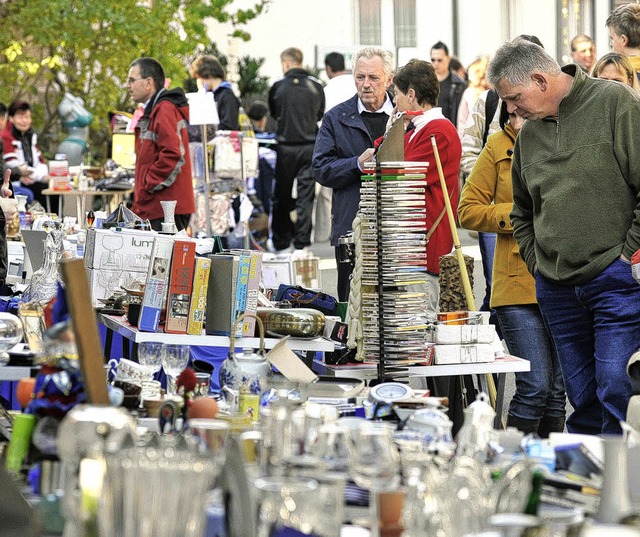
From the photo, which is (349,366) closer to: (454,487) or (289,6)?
(454,487)

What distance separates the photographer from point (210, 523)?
2.34 meters

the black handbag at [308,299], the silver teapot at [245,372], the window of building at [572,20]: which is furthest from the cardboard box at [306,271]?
the window of building at [572,20]

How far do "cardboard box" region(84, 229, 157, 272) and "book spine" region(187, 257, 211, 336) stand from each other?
993mm

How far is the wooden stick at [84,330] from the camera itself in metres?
2.57

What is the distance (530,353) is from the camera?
17.8 feet

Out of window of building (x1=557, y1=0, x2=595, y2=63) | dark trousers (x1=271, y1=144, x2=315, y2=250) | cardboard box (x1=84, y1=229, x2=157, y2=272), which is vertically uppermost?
window of building (x1=557, y1=0, x2=595, y2=63)

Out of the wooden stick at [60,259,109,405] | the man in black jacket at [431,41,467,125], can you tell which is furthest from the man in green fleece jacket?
the man in black jacket at [431,41,467,125]

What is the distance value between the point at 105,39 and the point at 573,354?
11.6 metres

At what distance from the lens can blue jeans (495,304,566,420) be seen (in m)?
5.45

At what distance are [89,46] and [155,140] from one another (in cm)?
664

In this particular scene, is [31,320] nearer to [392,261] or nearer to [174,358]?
[174,358]

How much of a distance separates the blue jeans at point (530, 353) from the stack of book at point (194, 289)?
1.18 metres

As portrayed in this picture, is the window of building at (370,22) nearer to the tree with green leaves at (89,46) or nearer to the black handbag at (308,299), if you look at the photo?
the tree with green leaves at (89,46)

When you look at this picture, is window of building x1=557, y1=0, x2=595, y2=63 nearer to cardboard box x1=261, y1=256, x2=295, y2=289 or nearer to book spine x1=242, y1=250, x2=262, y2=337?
cardboard box x1=261, y1=256, x2=295, y2=289
